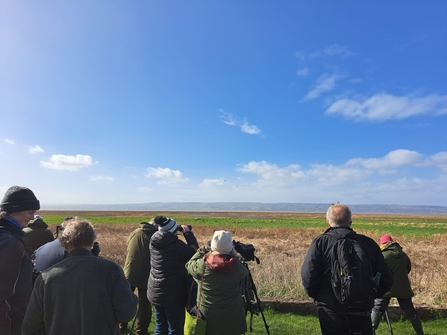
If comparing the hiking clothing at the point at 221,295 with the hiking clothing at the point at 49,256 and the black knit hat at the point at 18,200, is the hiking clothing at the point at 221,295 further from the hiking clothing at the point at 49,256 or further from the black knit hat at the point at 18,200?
the black knit hat at the point at 18,200

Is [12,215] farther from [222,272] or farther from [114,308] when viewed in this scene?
[222,272]

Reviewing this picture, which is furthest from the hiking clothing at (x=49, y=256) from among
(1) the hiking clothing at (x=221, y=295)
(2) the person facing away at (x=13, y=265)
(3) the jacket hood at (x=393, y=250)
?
(3) the jacket hood at (x=393, y=250)

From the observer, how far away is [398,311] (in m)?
5.59

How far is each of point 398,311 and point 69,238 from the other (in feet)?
19.9

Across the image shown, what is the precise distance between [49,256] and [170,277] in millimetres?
1483

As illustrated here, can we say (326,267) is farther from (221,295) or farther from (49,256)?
(49,256)

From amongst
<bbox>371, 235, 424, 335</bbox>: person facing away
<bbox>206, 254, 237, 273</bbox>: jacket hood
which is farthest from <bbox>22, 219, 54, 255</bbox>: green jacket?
<bbox>371, 235, 424, 335</bbox>: person facing away

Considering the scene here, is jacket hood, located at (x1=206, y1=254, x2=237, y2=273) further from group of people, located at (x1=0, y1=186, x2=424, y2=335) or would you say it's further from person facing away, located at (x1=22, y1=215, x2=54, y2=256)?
person facing away, located at (x1=22, y1=215, x2=54, y2=256)

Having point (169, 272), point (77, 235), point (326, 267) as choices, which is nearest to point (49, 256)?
point (77, 235)

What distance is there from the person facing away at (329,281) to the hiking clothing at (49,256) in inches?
103

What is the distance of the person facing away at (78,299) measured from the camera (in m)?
2.20

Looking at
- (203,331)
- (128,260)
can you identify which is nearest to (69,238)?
(203,331)

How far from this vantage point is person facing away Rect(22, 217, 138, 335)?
7.20 feet

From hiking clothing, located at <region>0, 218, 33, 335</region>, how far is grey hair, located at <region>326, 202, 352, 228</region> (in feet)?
9.98
